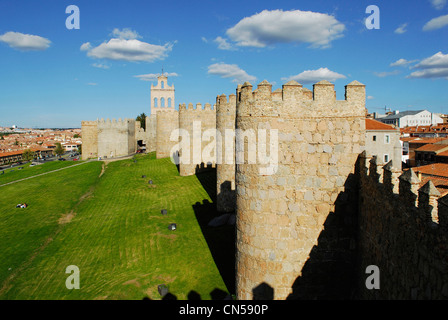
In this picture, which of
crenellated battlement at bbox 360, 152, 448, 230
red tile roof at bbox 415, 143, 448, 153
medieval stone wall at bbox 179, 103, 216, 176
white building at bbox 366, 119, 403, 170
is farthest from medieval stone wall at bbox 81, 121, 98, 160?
crenellated battlement at bbox 360, 152, 448, 230

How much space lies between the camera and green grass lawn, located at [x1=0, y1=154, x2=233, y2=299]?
621 inches

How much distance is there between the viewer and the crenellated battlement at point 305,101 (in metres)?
9.37

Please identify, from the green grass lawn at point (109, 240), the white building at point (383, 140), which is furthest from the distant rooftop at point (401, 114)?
the green grass lawn at point (109, 240)

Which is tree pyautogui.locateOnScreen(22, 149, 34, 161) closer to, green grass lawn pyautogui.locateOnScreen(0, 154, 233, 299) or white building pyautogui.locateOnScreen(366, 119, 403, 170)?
green grass lawn pyautogui.locateOnScreen(0, 154, 233, 299)

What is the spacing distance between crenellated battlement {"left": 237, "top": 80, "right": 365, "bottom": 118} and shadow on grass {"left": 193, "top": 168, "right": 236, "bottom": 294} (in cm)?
928

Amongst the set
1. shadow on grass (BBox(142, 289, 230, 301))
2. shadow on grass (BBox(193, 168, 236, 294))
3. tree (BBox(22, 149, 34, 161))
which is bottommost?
shadow on grass (BBox(142, 289, 230, 301))

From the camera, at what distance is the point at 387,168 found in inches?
293

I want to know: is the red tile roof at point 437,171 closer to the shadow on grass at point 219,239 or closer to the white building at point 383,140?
the white building at point 383,140

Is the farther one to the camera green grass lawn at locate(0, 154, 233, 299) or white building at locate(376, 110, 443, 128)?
white building at locate(376, 110, 443, 128)

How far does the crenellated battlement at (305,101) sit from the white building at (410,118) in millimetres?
83137

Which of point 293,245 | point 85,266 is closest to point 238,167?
point 293,245

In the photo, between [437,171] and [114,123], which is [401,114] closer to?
[437,171]
